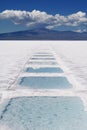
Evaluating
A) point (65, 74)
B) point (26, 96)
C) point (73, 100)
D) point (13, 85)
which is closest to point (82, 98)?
point (73, 100)

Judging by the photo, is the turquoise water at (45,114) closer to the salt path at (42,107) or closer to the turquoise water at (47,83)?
the salt path at (42,107)

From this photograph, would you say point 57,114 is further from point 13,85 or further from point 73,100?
point 13,85

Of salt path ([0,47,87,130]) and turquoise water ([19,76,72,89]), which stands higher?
salt path ([0,47,87,130])

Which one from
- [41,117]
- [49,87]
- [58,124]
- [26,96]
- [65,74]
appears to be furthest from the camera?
[65,74]

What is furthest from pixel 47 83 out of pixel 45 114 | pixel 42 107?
pixel 45 114

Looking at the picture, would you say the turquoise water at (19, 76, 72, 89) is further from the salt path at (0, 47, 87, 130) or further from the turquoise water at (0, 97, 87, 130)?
the turquoise water at (0, 97, 87, 130)

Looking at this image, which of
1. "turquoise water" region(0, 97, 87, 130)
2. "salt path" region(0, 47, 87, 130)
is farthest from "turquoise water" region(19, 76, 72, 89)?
"turquoise water" region(0, 97, 87, 130)

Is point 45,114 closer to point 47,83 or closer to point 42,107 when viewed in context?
point 42,107
